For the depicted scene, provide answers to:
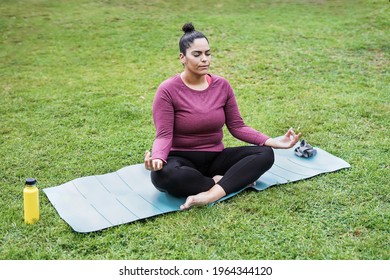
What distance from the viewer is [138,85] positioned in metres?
7.14

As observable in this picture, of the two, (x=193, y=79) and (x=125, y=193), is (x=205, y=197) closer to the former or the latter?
(x=125, y=193)

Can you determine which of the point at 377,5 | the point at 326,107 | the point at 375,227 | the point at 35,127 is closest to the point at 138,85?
the point at 35,127

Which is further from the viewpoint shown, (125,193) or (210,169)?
(210,169)

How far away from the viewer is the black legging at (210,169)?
3.93 m

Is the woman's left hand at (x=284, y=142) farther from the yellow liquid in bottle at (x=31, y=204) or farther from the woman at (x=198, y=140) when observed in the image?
the yellow liquid in bottle at (x=31, y=204)

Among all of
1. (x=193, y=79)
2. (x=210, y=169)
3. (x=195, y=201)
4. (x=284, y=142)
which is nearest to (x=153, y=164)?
(x=195, y=201)

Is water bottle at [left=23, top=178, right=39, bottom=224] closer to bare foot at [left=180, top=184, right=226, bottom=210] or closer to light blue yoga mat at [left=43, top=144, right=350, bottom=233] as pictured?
light blue yoga mat at [left=43, top=144, right=350, bottom=233]

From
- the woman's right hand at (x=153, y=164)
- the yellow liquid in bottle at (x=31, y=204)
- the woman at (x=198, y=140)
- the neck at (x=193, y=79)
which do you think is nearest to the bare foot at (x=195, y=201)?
the woman at (x=198, y=140)

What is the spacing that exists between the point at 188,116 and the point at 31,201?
50.6 inches

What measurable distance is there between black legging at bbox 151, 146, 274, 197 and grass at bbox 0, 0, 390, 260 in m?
0.17

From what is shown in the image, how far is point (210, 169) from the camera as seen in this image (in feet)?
14.2

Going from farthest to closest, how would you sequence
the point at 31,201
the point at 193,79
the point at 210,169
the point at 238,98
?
the point at 238,98
the point at 210,169
the point at 193,79
the point at 31,201
